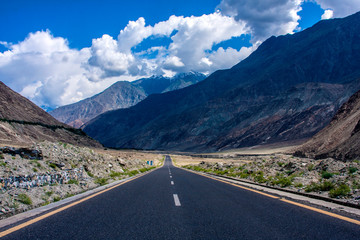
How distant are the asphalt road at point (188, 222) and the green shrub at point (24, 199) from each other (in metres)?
1.37

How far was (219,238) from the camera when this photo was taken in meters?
5.16

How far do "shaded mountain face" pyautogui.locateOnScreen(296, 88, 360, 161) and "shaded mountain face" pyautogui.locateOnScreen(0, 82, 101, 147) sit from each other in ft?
199

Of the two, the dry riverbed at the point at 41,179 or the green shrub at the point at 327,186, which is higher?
the dry riverbed at the point at 41,179

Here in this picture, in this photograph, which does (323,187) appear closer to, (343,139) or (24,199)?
(24,199)

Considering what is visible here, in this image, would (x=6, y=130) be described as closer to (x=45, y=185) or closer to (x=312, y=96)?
(x=45, y=185)

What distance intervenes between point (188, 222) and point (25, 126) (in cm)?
7791

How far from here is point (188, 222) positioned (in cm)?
638

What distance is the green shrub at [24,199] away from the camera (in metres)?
7.95

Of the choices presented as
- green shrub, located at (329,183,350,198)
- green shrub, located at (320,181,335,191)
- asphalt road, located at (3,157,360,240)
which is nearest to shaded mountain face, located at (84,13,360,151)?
green shrub, located at (320,181,335,191)

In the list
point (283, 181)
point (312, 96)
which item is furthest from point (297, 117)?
point (283, 181)

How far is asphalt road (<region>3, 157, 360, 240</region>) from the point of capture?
17.5 feet

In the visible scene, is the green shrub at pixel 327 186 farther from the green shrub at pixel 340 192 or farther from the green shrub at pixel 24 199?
the green shrub at pixel 24 199

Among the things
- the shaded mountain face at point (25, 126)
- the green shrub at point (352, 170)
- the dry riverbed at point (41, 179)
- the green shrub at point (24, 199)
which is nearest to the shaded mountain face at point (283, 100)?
the shaded mountain face at point (25, 126)

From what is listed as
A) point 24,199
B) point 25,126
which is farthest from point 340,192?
point 25,126
